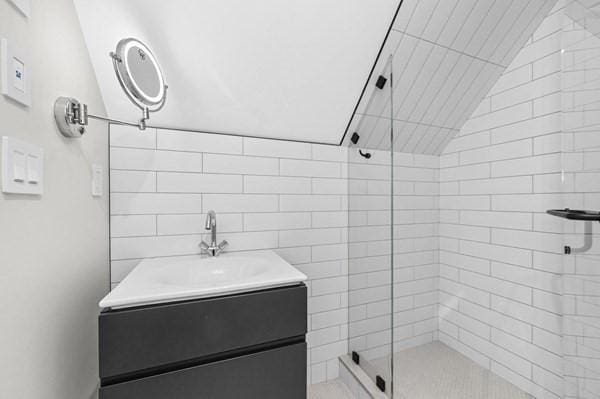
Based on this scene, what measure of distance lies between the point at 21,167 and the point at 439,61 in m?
1.81

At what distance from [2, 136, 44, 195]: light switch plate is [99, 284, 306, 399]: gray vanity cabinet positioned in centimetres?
40

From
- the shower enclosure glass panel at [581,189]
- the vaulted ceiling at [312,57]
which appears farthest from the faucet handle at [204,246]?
the shower enclosure glass panel at [581,189]

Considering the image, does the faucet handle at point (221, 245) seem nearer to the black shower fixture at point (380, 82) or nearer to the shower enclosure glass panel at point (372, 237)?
the shower enclosure glass panel at point (372, 237)

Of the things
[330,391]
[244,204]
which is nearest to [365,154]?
[244,204]

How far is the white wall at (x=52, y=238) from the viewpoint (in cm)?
64

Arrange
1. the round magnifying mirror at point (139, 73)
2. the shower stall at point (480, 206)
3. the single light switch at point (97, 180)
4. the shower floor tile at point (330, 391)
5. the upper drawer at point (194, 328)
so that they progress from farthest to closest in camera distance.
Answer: the shower floor tile at point (330, 391)
the shower stall at point (480, 206)
the single light switch at point (97, 180)
the round magnifying mirror at point (139, 73)
the upper drawer at point (194, 328)

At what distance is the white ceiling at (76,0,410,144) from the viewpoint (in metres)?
1.10

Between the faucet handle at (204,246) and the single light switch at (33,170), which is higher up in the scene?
the single light switch at (33,170)

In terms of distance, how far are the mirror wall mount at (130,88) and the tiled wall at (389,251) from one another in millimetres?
1076

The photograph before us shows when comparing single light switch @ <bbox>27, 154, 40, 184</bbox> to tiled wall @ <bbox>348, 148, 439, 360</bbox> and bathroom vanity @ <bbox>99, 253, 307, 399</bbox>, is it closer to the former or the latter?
bathroom vanity @ <bbox>99, 253, 307, 399</bbox>

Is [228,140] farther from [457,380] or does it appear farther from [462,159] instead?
[457,380]

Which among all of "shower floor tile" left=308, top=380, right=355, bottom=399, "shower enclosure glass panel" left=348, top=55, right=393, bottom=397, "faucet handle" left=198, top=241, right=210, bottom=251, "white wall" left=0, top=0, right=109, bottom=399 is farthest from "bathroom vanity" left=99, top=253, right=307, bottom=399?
"shower floor tile" left=308, top=380, right=355, bottom=399

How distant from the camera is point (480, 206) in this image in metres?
1.75

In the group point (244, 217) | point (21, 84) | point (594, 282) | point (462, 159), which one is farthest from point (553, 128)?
point (21, 84)
